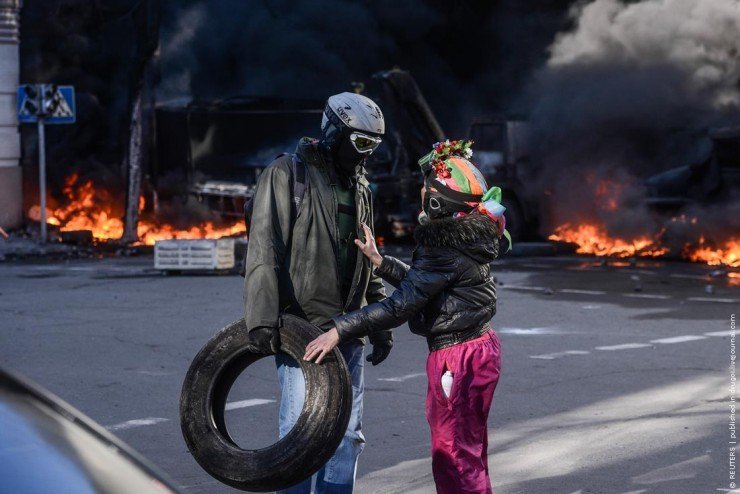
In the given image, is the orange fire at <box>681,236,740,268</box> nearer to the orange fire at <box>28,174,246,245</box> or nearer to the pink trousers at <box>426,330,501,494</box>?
the orange fire at <box>28,174,246,245</box>

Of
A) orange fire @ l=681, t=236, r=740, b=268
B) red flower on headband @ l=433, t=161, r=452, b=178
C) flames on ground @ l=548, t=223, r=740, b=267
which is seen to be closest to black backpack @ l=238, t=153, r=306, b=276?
red flower on headband @ l=433, t=161, r=452, b=178

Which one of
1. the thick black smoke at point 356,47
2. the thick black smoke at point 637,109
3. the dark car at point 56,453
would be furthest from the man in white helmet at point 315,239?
the thick black smoke at point 356,47

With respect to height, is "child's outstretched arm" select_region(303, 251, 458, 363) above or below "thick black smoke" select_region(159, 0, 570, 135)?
below

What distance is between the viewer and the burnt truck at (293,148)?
2425cm

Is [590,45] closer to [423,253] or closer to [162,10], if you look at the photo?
[162,10]

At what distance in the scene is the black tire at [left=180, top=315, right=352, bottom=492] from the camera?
4.89 m

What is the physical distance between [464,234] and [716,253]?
55.5 ft

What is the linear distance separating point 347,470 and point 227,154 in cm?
→ 2181

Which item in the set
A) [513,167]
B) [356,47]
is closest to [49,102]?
[513,167]

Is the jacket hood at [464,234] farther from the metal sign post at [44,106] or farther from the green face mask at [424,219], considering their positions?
the metal sign post at [44,106]

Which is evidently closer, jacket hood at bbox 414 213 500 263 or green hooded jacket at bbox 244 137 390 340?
green hooded jacket at bbox 244 137 390 340

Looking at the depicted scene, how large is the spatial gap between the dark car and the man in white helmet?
9.25ft

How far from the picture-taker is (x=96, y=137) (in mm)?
28750

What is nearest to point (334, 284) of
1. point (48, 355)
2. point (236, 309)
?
point (48, 355)
